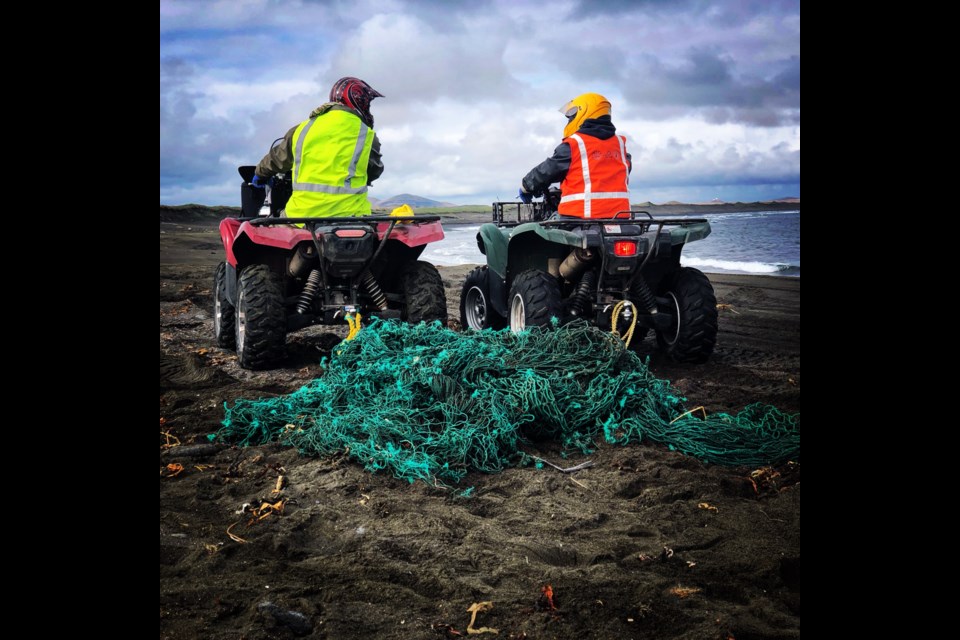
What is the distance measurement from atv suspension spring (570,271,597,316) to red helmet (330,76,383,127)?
2100 mm

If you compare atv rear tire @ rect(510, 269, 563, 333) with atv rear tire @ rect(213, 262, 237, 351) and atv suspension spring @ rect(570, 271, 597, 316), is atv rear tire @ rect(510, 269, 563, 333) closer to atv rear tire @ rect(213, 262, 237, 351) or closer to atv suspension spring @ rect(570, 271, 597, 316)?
atv suspension spring @ rect(570, 271, 597, 316)

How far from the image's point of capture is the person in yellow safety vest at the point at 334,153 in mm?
5660

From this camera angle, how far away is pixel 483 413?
3783mm

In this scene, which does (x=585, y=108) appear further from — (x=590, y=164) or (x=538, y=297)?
(x=538, y=297)

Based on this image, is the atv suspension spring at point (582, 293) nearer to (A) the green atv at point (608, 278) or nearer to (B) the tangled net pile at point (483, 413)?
(A) the green atv at point (608, 278)

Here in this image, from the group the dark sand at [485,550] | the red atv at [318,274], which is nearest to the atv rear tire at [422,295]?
the red atv at [318,274]

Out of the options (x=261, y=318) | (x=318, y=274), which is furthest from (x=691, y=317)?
(x=261, y=318)

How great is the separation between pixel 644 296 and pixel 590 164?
111 cm

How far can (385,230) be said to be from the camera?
18.9ft

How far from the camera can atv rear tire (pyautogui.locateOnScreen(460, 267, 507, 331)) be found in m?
6.79

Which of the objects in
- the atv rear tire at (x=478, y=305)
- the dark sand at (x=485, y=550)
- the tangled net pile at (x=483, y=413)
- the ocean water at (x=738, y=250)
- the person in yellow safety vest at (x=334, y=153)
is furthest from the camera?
the ocean water at (x=738, y=250)

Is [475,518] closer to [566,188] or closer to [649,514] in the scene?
[649,514]

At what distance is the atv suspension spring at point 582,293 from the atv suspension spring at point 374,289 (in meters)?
1.48
